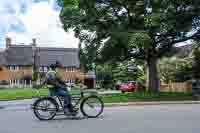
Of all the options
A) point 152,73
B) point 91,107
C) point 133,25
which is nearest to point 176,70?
point 152,73

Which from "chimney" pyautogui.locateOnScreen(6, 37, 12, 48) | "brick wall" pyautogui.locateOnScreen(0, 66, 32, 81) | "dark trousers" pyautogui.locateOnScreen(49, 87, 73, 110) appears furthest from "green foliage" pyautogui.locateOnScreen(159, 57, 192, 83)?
"chimney" pyautogui.locateOnScreen(6, 37, 12, 48)

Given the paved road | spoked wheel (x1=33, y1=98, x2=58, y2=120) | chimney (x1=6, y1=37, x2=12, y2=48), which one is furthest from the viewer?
chimney (x1=6, y1=37, x2=12, y2=48)

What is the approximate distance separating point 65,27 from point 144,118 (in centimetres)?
1869

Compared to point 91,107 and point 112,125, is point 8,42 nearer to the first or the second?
point 91,107

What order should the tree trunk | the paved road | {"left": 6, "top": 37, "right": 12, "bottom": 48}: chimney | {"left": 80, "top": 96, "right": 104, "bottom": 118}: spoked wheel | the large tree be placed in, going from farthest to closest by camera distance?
{"left": 6, "top": 37, "right": 12, "bottom": 48}: chimney, the tree trunk, the large tree, {"left": 80, "top": 96, "right": 104, "bottom": 118}: spoked wheel, the paved road

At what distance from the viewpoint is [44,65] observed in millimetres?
96375

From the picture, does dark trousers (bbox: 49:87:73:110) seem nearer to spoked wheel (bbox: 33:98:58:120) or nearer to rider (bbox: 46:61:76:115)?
rider (bbox: 46:61:76:115)

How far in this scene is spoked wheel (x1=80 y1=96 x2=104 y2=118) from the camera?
15.3m

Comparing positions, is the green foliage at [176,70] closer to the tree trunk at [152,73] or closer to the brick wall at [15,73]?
the tree trunk at [152,73]

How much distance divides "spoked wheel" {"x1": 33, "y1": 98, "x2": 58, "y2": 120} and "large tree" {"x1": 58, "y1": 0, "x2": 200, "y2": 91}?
1344cm

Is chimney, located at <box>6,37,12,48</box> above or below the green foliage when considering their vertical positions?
above

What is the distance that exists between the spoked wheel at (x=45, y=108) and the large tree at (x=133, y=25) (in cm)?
1344

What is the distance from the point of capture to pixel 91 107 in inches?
606

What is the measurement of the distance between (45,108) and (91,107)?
5.33 ft
